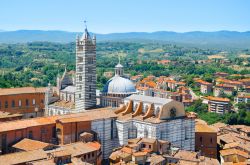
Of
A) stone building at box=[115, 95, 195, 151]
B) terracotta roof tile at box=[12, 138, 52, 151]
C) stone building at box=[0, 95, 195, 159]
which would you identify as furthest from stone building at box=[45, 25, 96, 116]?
terracotta roof tile at box=[12, 138, 52, 151]

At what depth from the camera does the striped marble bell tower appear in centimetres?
5012

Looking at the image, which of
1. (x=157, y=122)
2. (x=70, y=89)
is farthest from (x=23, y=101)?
(x=157, y=122)

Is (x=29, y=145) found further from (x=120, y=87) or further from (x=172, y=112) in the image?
(x=172, y=112)

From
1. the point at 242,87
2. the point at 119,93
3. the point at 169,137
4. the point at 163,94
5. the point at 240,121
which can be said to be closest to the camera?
the point at 169,137

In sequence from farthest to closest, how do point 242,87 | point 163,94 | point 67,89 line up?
point 242,87, point 163,94, point 67,89

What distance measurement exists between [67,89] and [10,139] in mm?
19112

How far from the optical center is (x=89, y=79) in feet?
166

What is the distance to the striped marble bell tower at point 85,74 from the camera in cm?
5012

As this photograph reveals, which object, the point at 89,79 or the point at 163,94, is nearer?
the point at 89,79

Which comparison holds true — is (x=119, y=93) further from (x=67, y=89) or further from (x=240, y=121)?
(x=240, y=121)

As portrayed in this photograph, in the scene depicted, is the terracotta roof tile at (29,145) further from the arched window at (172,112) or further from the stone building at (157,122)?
the arched window at (172,112)

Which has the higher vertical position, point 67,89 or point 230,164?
point 67,89

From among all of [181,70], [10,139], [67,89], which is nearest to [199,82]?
[181,70]

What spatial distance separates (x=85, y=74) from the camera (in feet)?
165
